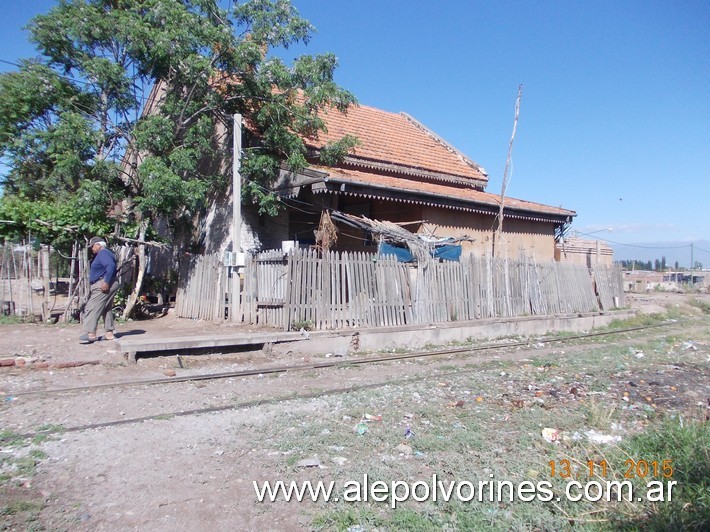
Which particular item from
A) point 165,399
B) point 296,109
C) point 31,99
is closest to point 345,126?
point 296,109

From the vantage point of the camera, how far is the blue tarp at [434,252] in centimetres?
1241

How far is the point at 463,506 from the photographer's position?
388 cm

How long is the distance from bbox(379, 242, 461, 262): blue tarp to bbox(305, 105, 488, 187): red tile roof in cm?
392

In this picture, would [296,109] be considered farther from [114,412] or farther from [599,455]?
[599,455]

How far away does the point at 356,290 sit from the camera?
11.1m

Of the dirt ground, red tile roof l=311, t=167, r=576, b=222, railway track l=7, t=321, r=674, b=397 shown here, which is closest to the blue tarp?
red tile roof l=311, t=167, r=576, b=222

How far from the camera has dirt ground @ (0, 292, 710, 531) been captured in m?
3.91

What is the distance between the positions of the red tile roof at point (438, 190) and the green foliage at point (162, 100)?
1.11 metres

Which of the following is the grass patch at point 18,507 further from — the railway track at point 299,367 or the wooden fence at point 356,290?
the wooden fence at point 356,290

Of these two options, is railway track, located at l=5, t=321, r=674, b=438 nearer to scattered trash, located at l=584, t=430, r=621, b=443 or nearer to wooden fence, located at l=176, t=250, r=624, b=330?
wooden fence, located at l=176, t=250, r=624, b=330

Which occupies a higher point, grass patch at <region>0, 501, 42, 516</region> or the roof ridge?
the roof ridge

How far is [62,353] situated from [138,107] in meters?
7.17

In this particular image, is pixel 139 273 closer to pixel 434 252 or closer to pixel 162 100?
pixel 162 100

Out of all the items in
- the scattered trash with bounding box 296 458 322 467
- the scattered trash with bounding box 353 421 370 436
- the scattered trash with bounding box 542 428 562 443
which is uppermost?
the scattered trash with bounding box 353 421 370 436
